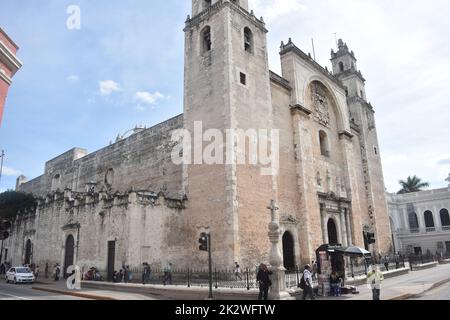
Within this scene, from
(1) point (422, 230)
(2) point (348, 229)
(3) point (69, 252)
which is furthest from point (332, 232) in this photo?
(1) point (422, 230)

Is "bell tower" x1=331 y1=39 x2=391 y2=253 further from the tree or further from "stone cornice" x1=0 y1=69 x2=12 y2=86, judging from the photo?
the tree

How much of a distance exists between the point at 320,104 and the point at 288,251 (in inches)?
517

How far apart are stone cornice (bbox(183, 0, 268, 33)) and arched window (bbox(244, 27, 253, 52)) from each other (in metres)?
0.76

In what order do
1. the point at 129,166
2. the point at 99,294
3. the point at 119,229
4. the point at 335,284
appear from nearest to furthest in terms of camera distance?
the point at 335,284, the point at 99,294, the point at 119,229, the point at 129,166

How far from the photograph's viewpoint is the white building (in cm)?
4122

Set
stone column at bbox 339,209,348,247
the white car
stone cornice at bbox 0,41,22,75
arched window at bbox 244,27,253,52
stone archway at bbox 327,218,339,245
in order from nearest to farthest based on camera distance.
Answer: stone cornice at bbox 0,41,22,75 → the white car → arched window at bbox 244,27,253,52 → stone archway at bbox 327,218,339,245 → stone column at bbox 339,209,348,247

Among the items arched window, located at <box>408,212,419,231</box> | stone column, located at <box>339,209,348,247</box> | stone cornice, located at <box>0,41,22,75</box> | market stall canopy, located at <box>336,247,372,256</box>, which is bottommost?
market stall canopy, located at <box>336,247,372,256</box>

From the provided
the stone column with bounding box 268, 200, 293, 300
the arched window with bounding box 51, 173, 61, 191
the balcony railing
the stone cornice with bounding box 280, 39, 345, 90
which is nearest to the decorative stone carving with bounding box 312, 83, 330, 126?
the stone cornice with bounding box 280, 39, 345, 90

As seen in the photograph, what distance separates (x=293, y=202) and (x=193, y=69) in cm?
1055

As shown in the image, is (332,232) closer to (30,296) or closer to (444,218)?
(30,296)

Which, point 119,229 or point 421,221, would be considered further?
point 421,221

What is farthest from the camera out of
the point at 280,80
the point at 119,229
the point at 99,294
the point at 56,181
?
the point at 56,181

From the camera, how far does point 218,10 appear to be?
21625 millimetres

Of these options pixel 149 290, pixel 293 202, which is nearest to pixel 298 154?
pixel 293 202
